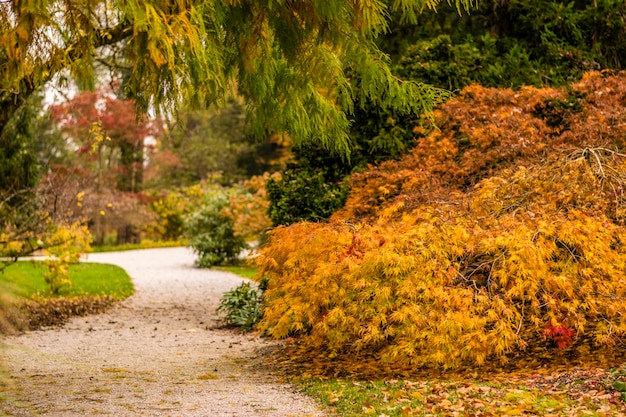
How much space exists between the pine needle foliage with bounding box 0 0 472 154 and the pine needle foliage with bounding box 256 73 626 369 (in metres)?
1.08

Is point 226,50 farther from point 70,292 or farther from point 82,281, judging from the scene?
point 82,281

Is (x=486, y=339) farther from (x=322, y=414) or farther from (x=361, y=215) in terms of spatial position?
(x=361, y=215)

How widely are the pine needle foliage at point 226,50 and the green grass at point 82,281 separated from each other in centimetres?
574

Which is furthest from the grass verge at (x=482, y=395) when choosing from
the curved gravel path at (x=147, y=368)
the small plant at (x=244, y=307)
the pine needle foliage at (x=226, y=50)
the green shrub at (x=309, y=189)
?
the green shrub at (x=309, y=189)

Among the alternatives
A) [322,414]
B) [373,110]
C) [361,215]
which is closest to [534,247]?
[322,414]

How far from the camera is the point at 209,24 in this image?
4926mm

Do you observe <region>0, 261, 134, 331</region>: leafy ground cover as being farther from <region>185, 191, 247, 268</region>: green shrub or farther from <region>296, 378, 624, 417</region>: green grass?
<region>296, 378, 624, 417</region>: green grass

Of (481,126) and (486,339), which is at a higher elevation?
(481,126)

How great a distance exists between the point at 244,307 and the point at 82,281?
16.0 ft

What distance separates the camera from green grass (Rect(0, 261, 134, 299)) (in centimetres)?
1170

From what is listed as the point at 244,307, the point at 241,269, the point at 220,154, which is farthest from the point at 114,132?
the point at 244,307

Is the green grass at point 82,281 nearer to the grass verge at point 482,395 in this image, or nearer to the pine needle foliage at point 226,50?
the pine needle foliage at point 226,50

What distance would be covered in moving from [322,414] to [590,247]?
8.47 ft

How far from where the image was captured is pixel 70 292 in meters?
12.0
